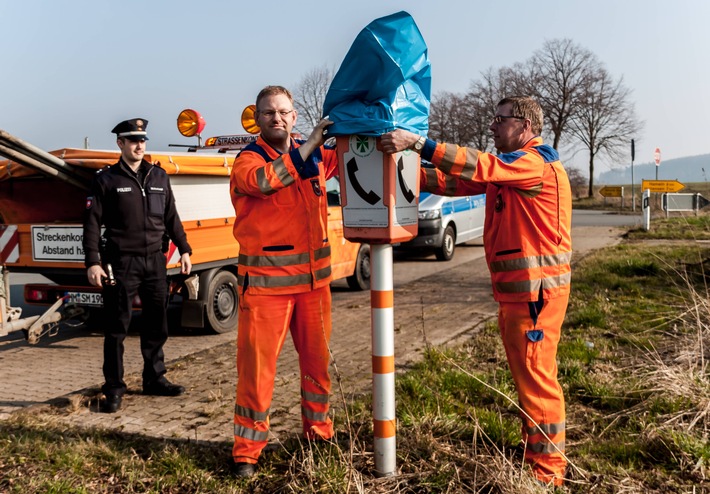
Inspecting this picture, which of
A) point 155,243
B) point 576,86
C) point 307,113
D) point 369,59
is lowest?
point 155,243

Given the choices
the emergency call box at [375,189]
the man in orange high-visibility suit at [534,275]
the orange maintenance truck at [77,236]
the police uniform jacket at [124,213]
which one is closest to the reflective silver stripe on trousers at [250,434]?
the emergency call box at [375,189]

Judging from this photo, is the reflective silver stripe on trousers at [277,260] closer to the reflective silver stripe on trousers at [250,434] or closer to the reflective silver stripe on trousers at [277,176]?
the reflective silver stripe on trousers at [277,176]

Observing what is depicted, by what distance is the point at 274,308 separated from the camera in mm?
3652

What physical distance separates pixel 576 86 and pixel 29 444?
137 ft

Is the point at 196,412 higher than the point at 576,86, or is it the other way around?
the point at 576,86

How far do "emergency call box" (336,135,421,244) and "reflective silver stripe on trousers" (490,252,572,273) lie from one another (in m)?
0.55

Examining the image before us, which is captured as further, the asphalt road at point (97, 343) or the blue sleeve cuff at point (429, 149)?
the asphalt road at point (97, 343)

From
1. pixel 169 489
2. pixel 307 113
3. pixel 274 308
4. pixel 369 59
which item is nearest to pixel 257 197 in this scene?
pixel 274 308

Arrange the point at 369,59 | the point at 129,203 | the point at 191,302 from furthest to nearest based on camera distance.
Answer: the point at 191,302
the point at 129,203
the point at 369,59

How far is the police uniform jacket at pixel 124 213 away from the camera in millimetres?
5016

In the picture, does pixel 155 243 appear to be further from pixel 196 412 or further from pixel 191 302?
pixel 191 302

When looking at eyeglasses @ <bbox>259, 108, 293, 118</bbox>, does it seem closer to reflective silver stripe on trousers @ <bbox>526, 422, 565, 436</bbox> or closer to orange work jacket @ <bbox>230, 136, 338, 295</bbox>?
orange work jacket @ <bbox>230, 136, 338, 295</bbox>

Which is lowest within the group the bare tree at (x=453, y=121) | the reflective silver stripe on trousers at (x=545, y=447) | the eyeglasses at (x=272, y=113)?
the reflective silver stripe on trousers at (x=545, y=447)

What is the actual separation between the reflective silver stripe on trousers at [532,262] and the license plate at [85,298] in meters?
4.44
